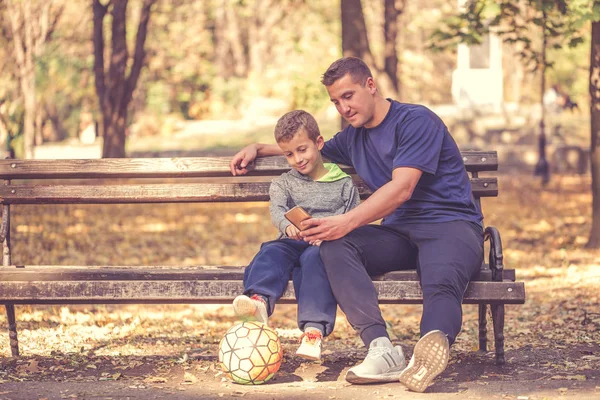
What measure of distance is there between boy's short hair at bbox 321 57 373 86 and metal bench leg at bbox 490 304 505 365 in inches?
51.9

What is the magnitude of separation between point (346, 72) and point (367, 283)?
3.49 ft

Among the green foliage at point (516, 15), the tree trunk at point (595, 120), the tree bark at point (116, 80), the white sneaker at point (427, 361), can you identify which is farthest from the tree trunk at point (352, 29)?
the white sneaker at point (427, 361)

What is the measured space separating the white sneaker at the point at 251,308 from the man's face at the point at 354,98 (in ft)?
3.47

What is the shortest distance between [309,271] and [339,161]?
3.28ft

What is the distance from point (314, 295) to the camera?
4.80 meters

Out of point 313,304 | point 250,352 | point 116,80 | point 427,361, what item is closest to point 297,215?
point 313,304

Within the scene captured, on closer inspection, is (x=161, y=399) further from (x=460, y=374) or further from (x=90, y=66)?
(x=90, y=66)

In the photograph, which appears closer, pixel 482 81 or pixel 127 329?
pixel 127 329

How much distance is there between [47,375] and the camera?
527 centimetres

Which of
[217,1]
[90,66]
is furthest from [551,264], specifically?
[90,66]

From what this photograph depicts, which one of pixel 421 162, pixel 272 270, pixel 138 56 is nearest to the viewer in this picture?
pixel 272 270

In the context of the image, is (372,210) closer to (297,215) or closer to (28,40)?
(297,215)

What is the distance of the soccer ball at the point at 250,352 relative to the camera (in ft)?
15.3

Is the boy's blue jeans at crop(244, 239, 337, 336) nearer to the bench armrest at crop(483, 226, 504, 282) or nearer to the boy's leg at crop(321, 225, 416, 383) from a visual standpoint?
the boy's leg at crop(321, 225, 416, 383)
